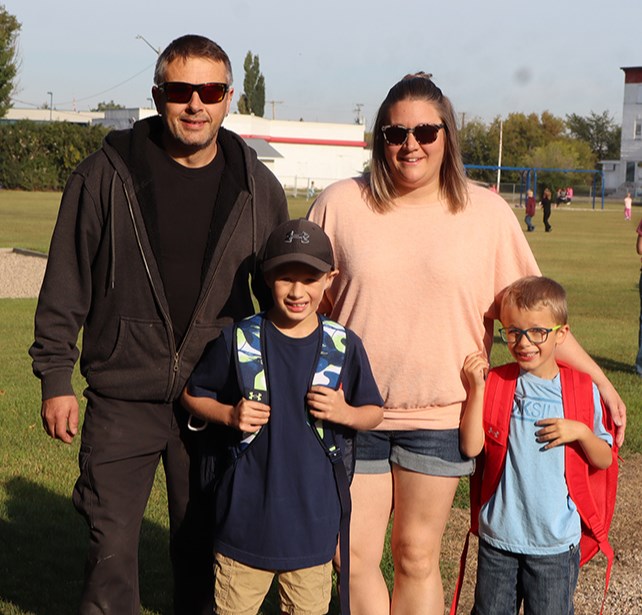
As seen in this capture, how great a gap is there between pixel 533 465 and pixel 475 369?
15.6 inches

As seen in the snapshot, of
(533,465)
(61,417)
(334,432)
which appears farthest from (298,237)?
(533,465)

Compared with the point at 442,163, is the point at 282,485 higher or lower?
lower

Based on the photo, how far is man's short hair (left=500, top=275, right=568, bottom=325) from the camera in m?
3.64

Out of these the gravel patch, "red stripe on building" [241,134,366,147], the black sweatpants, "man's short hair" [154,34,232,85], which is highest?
"red stripe on building" [241,134,366,147]

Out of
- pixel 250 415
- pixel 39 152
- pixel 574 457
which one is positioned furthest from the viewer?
pixel 39 152

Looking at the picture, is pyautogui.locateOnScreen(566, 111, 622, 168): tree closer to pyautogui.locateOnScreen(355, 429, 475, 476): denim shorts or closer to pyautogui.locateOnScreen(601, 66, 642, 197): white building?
pyautogui.locateOnScreen(601, 66, 642, 197): white building

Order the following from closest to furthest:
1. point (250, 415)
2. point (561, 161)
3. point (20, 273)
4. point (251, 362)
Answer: point (250, 415) → point (251, 362) → point (20, 273) → point (561, 161)

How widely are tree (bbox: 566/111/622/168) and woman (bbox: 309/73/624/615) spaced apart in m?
118

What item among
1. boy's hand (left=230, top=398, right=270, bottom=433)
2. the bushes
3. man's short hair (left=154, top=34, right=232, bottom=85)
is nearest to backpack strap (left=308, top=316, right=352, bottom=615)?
boy's hand (left=230, top=398, right=270, bottom=433)

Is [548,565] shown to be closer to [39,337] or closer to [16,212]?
[39,337]

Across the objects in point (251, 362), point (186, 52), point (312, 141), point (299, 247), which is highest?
point (312, 141)

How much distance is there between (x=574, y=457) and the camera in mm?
3697

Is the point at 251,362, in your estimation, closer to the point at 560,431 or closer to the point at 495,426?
the point at 495,426

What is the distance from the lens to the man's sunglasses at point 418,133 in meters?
3.59
